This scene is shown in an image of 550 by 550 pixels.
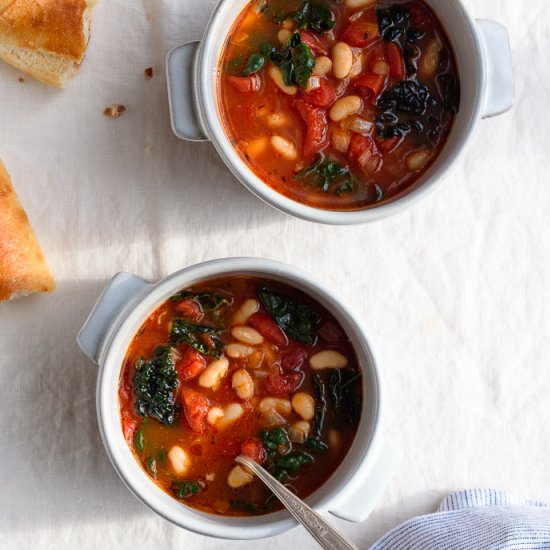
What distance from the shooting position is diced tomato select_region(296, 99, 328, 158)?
220cm

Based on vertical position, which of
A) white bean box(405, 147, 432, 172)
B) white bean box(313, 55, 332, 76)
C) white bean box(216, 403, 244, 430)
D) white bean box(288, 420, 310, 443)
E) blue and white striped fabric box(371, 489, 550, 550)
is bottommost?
blue and white striped fabric box(371, 489, 550, 550)

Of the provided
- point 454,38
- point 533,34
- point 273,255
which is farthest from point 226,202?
point 533,34

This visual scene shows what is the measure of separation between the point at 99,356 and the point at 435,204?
3.83ft

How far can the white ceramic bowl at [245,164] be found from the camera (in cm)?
212

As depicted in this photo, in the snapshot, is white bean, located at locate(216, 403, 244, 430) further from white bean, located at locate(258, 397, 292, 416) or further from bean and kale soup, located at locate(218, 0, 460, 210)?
bean and kale soup, located at locate(218, 0, 460, 210)

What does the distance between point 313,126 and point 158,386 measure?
2.71 ft

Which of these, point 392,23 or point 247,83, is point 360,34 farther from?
point 247,83

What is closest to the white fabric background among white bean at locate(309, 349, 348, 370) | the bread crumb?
the bread crumb

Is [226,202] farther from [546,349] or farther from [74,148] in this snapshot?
[546,349]

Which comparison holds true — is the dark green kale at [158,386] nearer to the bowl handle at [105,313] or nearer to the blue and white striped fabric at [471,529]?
the bowl handle at [105,313]

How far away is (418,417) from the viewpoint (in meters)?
2.56

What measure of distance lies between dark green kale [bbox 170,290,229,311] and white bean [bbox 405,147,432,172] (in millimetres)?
648

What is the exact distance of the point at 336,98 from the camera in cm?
221

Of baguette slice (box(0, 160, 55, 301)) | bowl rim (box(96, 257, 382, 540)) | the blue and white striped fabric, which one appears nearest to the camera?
bowl rim (box(96, 257, 382, 540))
